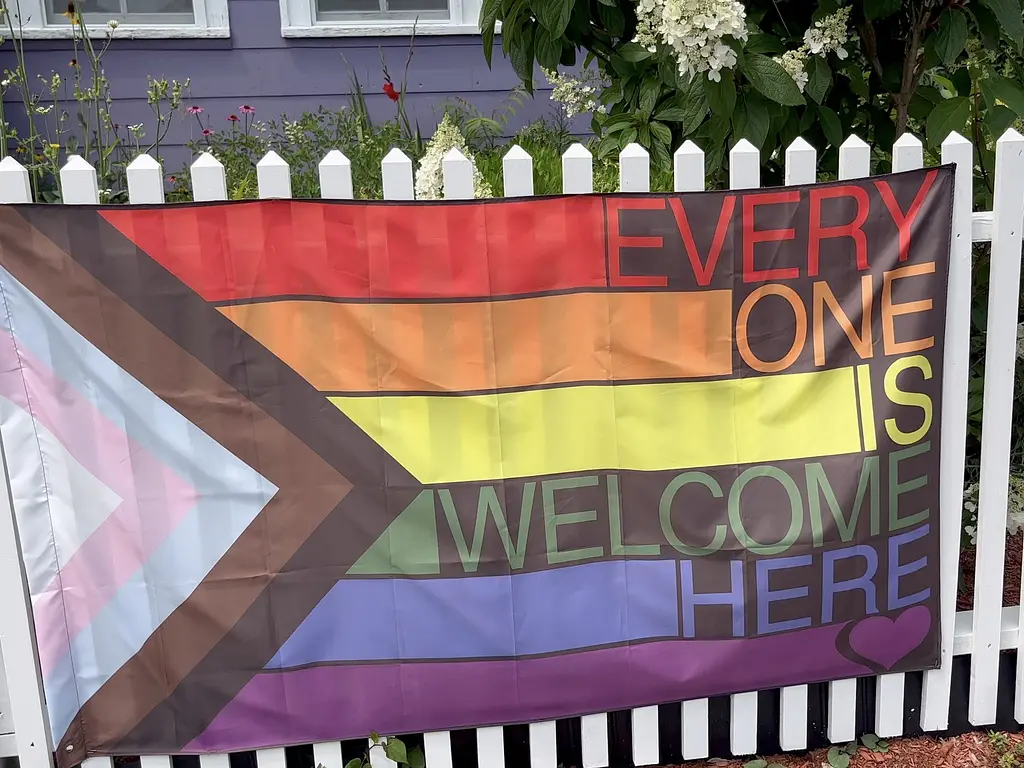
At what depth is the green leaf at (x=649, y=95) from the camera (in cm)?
289

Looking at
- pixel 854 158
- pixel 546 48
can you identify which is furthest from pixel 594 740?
pixel 546 48

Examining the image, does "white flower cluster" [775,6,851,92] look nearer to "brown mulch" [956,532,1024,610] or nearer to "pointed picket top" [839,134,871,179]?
"pointed picket top" [839,134,871,179]

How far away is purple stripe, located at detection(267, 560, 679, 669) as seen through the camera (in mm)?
2312

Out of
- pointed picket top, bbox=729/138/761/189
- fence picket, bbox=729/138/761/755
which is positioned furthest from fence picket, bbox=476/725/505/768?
pointed picket top, bbox=729/138/761/189

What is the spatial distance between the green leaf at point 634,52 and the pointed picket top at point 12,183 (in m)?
1.78

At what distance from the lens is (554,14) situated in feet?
8.93

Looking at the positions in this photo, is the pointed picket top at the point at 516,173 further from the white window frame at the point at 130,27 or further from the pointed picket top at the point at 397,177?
the white window frame at the point at 130,27

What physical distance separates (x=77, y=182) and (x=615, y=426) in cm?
148

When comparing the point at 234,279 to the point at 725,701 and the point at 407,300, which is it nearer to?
the point at 407,300

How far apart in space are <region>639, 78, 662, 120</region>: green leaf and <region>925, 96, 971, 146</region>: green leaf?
0.84 meters

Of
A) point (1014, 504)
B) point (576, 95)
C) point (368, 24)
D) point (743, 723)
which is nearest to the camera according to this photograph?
point (743, 723)

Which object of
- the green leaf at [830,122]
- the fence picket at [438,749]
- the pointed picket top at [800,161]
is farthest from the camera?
the green leaf at [830,122]

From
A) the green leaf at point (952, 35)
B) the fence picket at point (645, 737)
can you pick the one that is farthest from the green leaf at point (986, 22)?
the fence picket at point (645, 737)

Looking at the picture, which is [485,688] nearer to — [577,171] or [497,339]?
[497,339]
